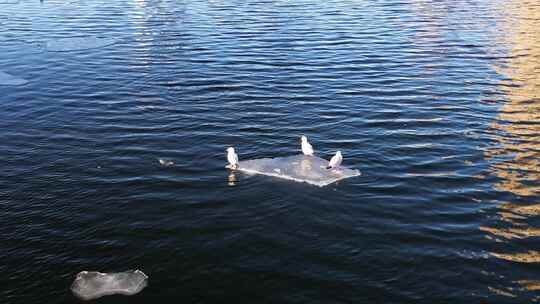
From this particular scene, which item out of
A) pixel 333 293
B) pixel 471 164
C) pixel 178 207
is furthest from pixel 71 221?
pixel 471 164

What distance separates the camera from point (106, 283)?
48.5ft

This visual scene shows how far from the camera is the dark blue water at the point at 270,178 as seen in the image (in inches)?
604

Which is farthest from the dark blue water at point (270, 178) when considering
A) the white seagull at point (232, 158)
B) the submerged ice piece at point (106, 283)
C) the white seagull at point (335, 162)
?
the white seagull at point (335, 162)

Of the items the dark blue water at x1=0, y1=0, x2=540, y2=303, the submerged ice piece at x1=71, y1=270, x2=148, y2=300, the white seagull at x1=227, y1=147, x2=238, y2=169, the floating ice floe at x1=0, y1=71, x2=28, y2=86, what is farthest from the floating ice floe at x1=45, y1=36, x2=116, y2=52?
the submerged ice piece at x1=71, y1=270, x2=148, y2=300

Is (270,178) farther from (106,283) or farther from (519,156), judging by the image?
(519,156)

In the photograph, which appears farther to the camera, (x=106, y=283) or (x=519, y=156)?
(x=519, y=156)

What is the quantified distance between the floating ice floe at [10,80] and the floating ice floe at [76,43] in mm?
8595

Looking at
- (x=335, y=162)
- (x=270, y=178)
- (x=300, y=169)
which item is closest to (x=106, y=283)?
(x=270, y=178)

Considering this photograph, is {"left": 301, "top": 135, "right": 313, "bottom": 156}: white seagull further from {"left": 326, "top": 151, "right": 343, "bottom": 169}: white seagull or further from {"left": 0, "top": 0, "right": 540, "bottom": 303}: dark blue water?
{"left": 0, "top": 0, "right": 540, "bottom": 303}: dark blue water

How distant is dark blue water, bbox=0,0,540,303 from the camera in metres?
15.4

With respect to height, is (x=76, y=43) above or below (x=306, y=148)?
above

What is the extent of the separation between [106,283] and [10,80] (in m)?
24.2

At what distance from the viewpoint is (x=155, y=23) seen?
57.4 m

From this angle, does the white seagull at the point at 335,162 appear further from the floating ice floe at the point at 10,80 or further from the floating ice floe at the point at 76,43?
the floating ice floe at the point at 76,43
